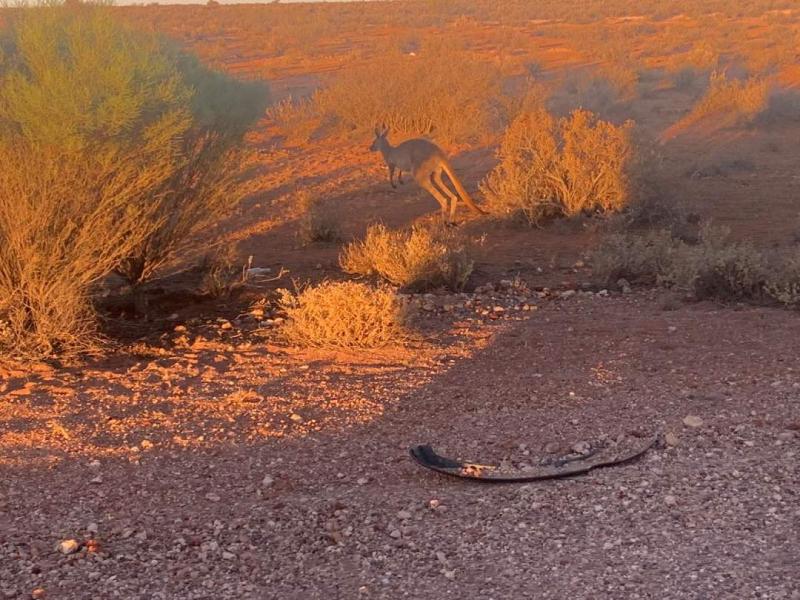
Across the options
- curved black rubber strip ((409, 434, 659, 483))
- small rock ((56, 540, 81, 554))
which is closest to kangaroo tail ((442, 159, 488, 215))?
curved black rubber strip ((409, 434, 659, 483))

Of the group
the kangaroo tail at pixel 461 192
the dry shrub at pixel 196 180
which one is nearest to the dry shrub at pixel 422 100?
the kangaroo tail at pixel 461 192

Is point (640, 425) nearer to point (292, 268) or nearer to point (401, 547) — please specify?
point (401, 547)

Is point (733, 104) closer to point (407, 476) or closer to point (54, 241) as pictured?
point (54, 241)

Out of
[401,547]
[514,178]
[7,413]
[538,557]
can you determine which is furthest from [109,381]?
[514,178]

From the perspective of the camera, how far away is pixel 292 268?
11453 mm

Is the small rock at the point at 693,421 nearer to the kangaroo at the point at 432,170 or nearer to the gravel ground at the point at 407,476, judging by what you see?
the gravel ground at the point at 407,476

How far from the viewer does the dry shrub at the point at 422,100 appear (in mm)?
21891

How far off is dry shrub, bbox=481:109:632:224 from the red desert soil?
4104 mm

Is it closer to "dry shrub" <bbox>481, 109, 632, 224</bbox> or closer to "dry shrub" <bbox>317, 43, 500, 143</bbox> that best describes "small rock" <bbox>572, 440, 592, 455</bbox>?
"dry shrub" <bbox>481, 109, 632, 224</bbox>

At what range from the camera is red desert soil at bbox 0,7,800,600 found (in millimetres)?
4266

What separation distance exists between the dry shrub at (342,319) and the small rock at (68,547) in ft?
11.5

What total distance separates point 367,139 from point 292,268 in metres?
11.3

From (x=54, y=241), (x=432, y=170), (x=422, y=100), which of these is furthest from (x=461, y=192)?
(x=422, y=100)

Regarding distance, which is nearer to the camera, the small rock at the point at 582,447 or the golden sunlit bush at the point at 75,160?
the small rock at the point at 582,447
